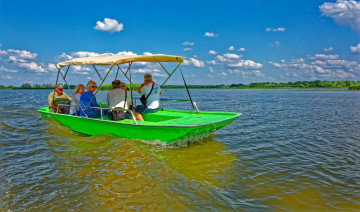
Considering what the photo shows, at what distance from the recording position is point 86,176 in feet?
19.3

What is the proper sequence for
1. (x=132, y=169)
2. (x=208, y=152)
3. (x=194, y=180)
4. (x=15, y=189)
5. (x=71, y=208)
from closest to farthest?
(x=71, y=208), (x=15, y=189), (x=194, y=180), (x=132, y=169), (x=208, y=152)

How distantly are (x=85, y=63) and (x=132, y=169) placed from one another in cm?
510

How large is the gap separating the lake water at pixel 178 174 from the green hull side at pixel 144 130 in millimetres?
287

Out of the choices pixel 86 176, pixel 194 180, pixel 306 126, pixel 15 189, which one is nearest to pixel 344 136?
pixel 306 126

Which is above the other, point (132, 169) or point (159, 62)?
point (159, 62)

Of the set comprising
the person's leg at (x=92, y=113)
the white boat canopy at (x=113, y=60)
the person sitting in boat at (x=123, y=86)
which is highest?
the white boat canopy at (x=113, y=60)

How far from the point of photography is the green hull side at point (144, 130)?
7.85 m

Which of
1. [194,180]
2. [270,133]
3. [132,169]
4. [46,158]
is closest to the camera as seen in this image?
[194,180]

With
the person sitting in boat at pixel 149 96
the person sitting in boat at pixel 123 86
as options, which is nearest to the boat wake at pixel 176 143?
the person sitting in boat at pixel 149 96

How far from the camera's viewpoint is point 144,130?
8203 mm

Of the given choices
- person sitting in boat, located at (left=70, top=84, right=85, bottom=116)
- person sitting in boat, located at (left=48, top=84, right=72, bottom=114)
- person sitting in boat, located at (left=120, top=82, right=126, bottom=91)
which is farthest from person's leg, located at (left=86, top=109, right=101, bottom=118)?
person sitting in boat, located at (left=48, top=84, right=72, bottom=114)

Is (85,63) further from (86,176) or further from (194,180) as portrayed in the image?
(194,180)

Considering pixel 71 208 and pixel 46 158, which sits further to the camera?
pixel 46 158

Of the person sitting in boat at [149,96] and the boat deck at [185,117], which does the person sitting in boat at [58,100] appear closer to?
the boat deck at [185,117]
